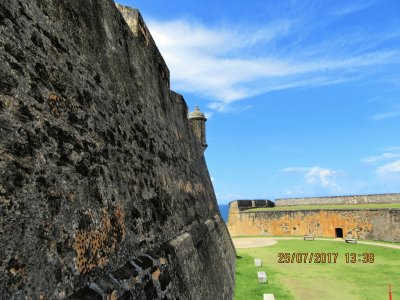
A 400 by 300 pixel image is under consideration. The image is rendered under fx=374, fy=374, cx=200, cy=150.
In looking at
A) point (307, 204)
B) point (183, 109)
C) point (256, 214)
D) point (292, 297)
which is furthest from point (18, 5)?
point (307, 204)

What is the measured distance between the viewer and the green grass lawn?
1110 centimetres

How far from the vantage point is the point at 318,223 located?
2961 cm

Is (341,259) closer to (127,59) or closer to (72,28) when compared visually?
(127,59)

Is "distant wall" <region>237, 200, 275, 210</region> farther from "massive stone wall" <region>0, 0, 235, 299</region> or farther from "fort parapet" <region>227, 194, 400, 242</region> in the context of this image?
"massive stone wall" <region>0, 0, 235, 299</region>

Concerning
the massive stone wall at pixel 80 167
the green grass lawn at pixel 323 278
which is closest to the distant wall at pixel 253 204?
the green grass lawn at pixel 323 278

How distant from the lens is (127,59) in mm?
5117

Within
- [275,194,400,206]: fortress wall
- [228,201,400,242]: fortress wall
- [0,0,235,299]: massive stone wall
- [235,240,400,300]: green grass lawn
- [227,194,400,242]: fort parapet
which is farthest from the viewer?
[275,194,400,206]: fortress wall

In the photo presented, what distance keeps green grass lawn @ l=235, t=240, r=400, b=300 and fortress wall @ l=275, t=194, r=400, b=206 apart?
1374cm
